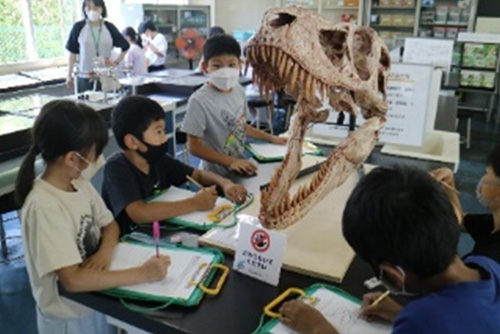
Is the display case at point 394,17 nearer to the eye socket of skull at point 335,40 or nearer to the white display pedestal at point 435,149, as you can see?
the white display pedestal at point 435,149

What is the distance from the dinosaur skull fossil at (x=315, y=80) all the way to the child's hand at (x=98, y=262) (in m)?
0.45

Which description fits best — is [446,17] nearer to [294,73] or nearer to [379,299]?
[294,73]

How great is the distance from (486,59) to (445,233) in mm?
6578

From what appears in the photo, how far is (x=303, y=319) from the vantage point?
1037 mm

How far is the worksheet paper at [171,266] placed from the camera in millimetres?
1146

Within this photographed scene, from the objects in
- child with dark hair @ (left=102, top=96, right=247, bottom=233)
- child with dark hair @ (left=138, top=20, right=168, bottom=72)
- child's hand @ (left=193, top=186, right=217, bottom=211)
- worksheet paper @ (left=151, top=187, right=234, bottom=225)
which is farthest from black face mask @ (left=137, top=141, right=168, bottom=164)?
child with dark hair @ (left=138, top=20, right=168, bottom=72)

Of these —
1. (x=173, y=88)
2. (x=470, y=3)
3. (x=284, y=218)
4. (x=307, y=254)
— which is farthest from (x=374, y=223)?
(x=470, y=3)

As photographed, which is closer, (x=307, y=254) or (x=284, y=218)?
(x=284, y=218)

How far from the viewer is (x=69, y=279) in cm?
119

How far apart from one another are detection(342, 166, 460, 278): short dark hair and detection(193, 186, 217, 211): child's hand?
2.61 ft

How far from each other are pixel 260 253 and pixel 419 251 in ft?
1.59

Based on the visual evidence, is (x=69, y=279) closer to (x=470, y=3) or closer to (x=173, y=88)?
(x=173, y=88)

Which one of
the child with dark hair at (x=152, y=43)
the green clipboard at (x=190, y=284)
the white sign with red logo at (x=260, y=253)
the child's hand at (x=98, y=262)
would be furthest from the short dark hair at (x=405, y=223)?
the child with dark hair at (x=152, y=43)

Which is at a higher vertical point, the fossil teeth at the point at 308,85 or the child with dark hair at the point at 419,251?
the fossil teeth at the point at 308,85
